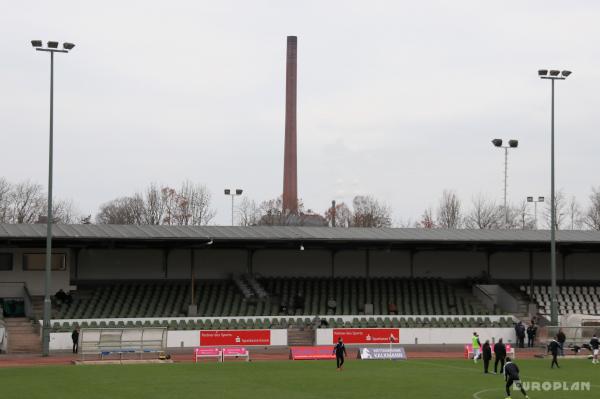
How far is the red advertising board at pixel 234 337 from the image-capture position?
5394cm

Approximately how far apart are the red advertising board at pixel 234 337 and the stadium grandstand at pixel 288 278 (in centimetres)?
73

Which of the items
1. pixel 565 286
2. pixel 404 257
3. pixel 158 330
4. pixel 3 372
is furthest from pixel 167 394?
pixel 565 286

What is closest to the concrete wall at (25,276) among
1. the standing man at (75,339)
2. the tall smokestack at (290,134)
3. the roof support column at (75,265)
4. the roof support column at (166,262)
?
the roof support column at (75,265)

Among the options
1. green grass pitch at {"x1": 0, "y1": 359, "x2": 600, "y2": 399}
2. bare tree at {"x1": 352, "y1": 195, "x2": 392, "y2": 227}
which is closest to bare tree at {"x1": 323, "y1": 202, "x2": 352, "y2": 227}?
bare tree at {"x1": 352, "y1": 195, "x2": 392, "y2": 227}

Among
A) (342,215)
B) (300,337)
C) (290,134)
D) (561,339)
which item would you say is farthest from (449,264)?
(342,215)

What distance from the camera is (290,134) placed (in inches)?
3994

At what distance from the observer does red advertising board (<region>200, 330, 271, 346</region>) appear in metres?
53.9

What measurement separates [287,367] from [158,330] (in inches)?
361

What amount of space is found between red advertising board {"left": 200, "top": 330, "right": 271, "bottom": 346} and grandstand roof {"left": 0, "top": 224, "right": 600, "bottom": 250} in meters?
6.88

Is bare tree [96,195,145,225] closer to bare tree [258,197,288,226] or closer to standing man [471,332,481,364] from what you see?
bare tree [258,197,288,226]

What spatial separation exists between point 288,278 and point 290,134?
123 ft

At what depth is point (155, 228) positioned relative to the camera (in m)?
63.2

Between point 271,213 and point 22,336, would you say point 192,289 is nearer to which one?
point 22,336

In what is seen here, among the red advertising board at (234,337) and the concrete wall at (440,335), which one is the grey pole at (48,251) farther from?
the concrete wall at (440,335)
